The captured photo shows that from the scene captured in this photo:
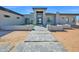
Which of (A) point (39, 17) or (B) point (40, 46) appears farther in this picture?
(A) point (39, 17)

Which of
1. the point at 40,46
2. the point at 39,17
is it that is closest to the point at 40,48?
the point at 40,46

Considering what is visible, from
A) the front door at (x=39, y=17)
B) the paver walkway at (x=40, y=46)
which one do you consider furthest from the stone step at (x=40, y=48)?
the front door at (x=39, y=17)

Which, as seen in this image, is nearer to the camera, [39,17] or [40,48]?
[40,48]

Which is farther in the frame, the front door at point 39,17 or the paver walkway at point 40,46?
the front door at point 39,17

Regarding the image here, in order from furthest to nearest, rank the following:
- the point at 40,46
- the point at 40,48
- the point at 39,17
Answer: the point at 39,17
the point at 40,46
the point at 40,48

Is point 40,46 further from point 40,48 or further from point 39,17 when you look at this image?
point 39,17

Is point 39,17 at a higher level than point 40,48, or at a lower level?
higher

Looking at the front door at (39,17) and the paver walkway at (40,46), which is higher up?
the front door at (39,17)

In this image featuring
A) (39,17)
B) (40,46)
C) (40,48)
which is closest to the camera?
(40,48)

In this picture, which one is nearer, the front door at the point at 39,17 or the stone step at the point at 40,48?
the stone step at the point at 40,48

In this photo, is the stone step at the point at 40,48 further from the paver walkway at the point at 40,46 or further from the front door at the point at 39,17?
the front door at the point at 39,17
